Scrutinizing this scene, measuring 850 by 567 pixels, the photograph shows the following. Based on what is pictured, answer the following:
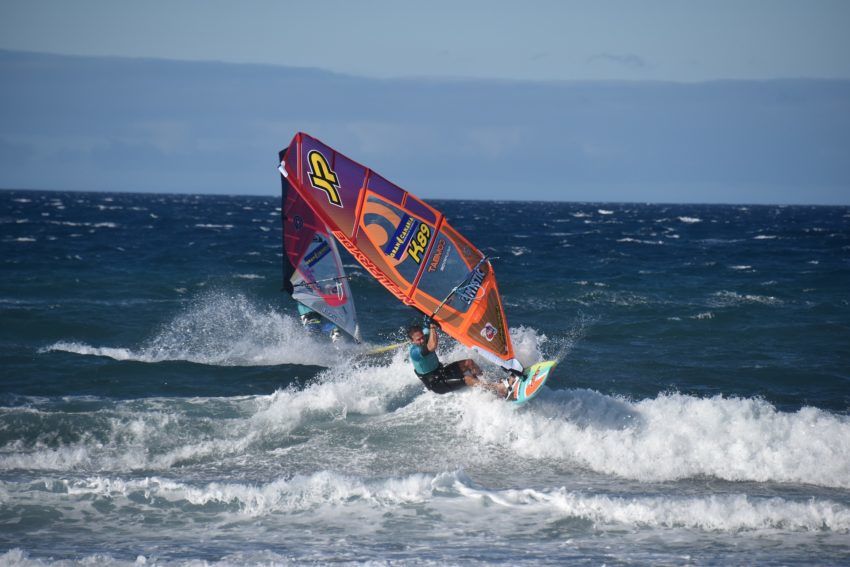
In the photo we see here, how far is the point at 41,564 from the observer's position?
6297 millimetres

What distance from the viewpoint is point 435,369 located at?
9.67 m

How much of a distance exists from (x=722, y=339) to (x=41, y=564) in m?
12.4

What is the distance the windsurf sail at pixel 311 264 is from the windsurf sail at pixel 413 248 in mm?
3510

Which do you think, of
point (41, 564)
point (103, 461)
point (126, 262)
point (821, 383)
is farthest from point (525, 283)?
point (41, 564)

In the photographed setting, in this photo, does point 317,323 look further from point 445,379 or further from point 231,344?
point 445,379

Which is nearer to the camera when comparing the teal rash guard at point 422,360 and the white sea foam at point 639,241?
the teal rash guard at point 422,360

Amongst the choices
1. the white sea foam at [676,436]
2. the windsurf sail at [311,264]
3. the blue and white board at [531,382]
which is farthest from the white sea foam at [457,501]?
the windsurf sail at [311,264]

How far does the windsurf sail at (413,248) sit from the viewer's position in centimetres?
1002

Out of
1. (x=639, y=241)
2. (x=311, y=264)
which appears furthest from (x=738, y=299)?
(x=639, y=241)

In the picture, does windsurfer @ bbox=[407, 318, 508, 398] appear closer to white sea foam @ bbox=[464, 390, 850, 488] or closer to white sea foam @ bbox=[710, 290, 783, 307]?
white sea foam @ bbox=[464, 390, 850, 488]

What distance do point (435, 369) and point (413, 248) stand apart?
1511mm

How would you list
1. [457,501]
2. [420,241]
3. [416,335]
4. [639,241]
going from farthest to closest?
[639,241]
[420,241]
[416,335]
[457,501]

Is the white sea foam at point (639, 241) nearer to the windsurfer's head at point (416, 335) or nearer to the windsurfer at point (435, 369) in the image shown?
the windsurfer at point (435, 369)

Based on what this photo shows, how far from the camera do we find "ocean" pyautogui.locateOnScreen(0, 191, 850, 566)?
6957mm
